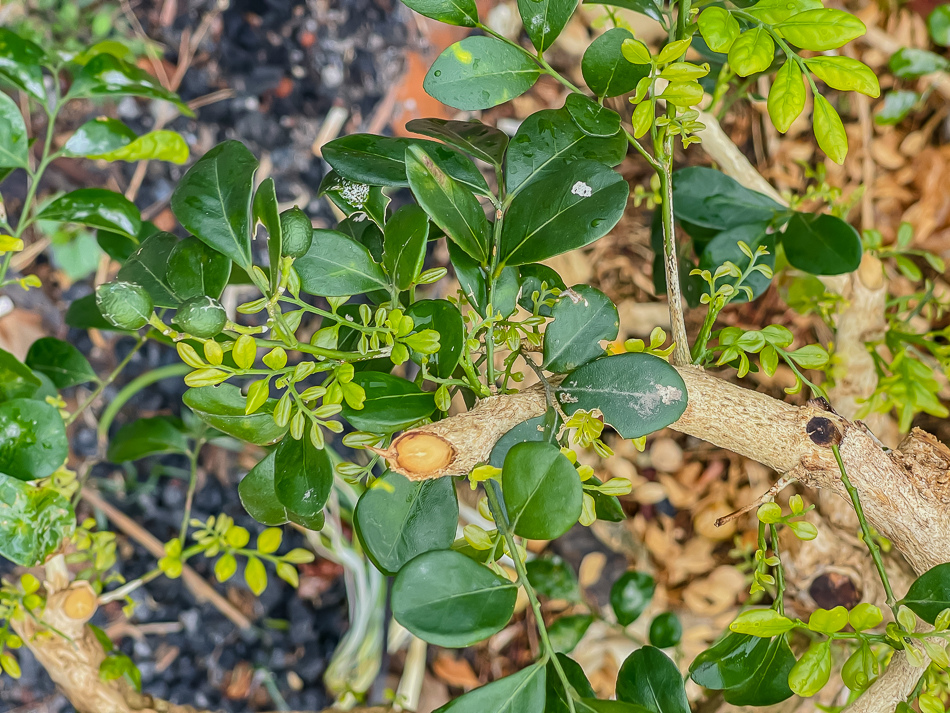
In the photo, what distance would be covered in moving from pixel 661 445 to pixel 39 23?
1493 mm

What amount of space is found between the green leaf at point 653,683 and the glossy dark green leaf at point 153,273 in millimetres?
583

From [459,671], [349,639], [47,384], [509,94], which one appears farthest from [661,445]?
[47,384]

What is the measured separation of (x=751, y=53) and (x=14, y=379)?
2.66 ft

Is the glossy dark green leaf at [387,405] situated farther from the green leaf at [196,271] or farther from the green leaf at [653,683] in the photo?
the green leaf at [653,683]

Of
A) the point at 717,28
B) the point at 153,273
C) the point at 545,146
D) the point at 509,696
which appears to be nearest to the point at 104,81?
the point at 153,273

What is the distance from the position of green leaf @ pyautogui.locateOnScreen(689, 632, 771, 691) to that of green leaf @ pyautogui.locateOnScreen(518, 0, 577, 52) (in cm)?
59

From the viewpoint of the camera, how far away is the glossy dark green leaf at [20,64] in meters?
0.75

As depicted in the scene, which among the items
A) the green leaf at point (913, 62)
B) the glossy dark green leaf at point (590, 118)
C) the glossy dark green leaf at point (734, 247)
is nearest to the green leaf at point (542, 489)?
the glossy dark green leaf at point (590, 118)

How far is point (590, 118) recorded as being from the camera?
0.58 m

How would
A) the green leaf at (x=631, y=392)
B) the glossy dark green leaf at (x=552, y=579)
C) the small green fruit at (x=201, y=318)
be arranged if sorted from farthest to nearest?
the glossy dark green leaf at (x=552, y=579), the green leaf at (x=631, y=392), the small green fruit at (x=201, y=318)

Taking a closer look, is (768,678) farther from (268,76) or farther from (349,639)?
(268,76)

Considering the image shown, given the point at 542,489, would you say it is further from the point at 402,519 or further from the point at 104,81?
the point at 104,81

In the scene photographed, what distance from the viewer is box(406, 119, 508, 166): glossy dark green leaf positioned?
0.62m

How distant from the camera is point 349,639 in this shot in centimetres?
128
